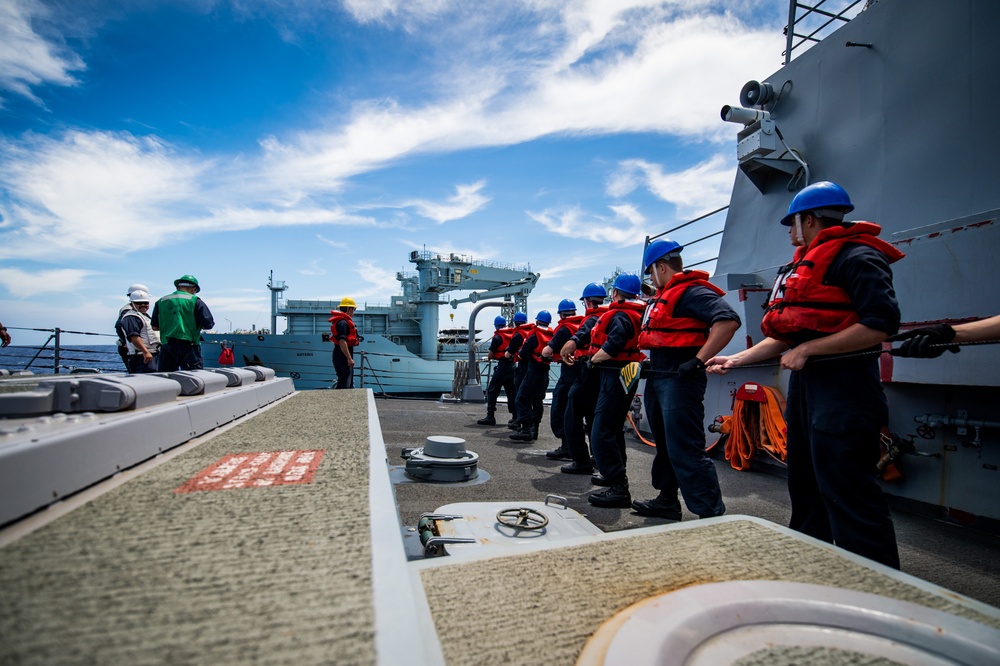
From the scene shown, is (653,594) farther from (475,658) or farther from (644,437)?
(644,437)

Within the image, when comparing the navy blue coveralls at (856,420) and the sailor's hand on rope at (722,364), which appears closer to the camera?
the navy blue coveralls at (856,420)

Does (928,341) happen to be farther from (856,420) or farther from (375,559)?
(375,559)

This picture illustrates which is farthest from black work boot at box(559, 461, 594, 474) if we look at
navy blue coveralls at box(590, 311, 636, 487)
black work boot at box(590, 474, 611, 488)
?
navy blue coveralls at box(590, 311, 636, 487)

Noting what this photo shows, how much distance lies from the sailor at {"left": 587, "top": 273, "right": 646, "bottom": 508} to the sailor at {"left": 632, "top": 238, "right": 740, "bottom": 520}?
1.74ft

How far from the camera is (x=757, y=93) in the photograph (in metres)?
5.47

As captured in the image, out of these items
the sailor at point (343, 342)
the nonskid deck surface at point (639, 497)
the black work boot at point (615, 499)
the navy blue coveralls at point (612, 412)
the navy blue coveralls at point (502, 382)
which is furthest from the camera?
the navy blue coveralls at point (502, 382)

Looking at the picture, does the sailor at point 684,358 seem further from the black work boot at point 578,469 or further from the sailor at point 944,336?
the black work boot at point 578,469

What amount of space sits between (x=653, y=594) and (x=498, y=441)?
16.8ft

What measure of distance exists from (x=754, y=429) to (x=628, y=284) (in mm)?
1916

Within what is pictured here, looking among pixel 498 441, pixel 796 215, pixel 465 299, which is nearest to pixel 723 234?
pixel 498 441

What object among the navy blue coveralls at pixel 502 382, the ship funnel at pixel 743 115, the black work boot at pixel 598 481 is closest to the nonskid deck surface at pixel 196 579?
the black work boot at pixel 598 481

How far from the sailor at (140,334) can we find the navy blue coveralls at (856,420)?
587 centimetres

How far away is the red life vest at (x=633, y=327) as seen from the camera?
3.67 m

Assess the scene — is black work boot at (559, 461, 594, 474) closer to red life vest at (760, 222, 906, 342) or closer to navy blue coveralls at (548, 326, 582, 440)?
navy blue coveralls at (548, 326, 582, 440)
